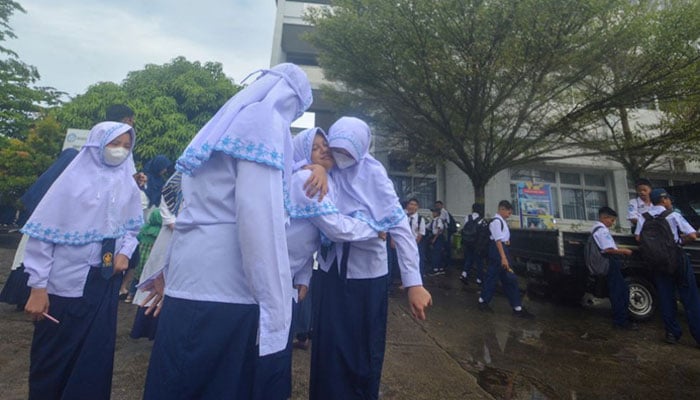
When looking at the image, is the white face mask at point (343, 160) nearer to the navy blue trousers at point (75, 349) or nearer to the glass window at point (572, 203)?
the navy blue trousers at point (75, 349)

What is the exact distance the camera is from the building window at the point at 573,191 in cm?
1363

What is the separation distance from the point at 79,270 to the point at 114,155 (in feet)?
2.07

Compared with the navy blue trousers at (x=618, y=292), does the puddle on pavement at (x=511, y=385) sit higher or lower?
lower

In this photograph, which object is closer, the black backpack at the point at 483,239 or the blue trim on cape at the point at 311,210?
the blue trim on cape at the point at 311,210

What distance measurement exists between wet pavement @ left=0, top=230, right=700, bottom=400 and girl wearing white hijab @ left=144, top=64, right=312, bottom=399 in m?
1.64

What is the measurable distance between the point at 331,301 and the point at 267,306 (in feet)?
3.04

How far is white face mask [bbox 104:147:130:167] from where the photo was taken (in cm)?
187

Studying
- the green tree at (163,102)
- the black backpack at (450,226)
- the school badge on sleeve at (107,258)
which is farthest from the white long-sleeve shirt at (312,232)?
the green tree at (163,102)

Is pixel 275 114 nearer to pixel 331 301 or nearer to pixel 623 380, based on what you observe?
pixel 331 301

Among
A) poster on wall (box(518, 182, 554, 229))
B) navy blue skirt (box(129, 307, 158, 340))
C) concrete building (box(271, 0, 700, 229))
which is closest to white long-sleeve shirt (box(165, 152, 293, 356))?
navy blue skirt (box(129, 307, 158, 340))

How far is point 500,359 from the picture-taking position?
11.4 feet

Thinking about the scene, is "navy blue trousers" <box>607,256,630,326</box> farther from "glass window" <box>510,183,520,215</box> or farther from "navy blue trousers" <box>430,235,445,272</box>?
"glass window" <box>510,183,520,215</box>

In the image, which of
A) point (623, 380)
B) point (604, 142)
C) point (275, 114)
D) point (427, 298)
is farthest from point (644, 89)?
point (275, 114)

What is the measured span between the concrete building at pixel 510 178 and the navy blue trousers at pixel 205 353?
11.5 meters
